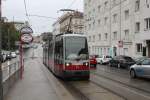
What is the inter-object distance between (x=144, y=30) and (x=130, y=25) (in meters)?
5.10

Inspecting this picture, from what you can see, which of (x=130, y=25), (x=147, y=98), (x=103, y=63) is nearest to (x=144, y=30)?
(x=130, y=25)

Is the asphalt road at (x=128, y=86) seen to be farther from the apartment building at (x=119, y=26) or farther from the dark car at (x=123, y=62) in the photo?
the apartment building at (x=119, y=26)

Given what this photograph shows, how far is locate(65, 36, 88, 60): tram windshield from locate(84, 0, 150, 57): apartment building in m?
21.1

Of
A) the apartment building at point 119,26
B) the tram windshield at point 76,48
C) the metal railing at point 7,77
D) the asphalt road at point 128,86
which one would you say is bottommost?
the asphalt road at point 128,86

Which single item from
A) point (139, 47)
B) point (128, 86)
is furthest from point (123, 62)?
point (128, 86)

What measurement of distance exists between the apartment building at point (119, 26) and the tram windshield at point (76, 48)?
2111 centimetres

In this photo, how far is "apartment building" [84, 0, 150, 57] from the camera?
41781 millimetres

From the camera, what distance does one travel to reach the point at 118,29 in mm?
51844

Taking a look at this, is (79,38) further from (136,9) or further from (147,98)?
(136,9)

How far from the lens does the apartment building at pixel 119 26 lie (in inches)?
1645

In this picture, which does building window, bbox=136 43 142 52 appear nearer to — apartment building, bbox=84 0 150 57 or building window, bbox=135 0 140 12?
apartment building, bbox=84 0 150 57

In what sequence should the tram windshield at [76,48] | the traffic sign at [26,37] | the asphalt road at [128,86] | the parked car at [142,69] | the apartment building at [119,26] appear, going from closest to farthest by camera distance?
the asphalt road at [128,86] < the tram windshield at [76,48] < the parked car at [142,69] < the traffic sign at [26,37] < the apartment building at [119,26]

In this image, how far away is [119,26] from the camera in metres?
Result: 51.3

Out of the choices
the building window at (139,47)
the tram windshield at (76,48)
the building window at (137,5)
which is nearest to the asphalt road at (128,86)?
the tram windshield at (76,48)
